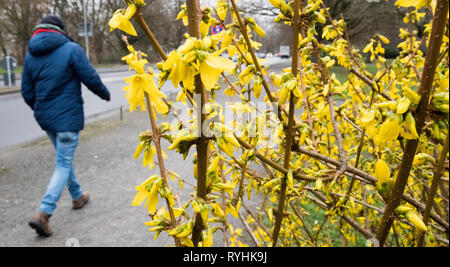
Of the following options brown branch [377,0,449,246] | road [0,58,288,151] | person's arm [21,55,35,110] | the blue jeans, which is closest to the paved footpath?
the blue jeans

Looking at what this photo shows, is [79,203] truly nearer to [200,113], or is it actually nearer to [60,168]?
[60,168]

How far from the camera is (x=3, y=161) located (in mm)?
5316

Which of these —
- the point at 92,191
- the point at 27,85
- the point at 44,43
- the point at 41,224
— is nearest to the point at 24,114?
the point at 92,191

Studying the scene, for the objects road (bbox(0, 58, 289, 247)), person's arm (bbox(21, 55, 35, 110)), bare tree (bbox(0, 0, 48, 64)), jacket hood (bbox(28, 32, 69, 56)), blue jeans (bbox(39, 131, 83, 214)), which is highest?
bare tree (bbox(0, 0, 48, 64))

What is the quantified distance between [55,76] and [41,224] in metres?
1.50

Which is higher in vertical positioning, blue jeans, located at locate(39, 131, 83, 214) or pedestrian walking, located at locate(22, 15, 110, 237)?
pedestrian walking, located at locate(22, 15, 110, 237)

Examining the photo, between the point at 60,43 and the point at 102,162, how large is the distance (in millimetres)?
2660

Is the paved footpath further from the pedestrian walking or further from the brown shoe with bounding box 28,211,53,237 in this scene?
the pedestrian walking

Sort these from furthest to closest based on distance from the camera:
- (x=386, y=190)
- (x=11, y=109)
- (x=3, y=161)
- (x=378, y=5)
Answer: (x=11, y=109), (x=3, y=161), (x=378, y=5), (x=386, y=190)

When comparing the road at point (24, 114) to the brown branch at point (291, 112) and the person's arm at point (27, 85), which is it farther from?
the brown branch at point (291, 112)

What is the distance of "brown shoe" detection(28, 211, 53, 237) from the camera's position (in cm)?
303
